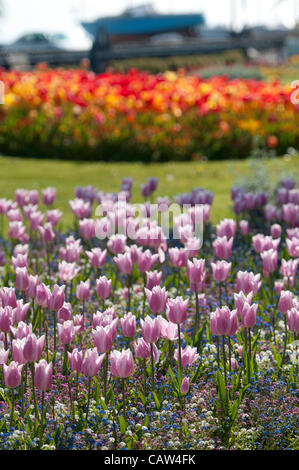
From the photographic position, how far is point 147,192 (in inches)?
278

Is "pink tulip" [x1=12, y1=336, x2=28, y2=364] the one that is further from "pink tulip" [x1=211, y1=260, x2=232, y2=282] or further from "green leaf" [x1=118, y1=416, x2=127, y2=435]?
"pink tulip" [x1=211, y1=260, x2=232, y2=282]

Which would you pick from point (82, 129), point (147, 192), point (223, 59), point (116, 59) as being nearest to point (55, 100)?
point (82, 129)

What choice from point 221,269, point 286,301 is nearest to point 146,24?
point 221,269

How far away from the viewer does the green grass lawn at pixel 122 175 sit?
397 inches

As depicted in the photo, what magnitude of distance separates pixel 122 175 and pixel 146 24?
4095cm

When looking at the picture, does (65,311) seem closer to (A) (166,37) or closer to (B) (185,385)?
(B) (185,385)

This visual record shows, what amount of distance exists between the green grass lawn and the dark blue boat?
38769 millimetres

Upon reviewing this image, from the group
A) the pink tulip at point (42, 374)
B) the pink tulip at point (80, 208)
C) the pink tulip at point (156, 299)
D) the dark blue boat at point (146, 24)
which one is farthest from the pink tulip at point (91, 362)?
the dark blue boat at point (146, 24)

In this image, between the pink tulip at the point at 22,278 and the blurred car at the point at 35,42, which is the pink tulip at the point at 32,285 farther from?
the blurred car at the point at 35,42

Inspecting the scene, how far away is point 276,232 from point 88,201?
183cm

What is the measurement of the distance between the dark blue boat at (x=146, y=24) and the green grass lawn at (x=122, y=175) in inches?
1526

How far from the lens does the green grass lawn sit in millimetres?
10086

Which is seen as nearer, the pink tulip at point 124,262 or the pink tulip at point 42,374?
the pink tulip at point 42,374

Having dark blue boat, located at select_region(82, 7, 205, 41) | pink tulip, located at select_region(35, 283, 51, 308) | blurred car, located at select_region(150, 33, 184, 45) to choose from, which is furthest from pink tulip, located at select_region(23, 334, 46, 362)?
dark blue boat, located at select_region(82, 7, 205, 41)
